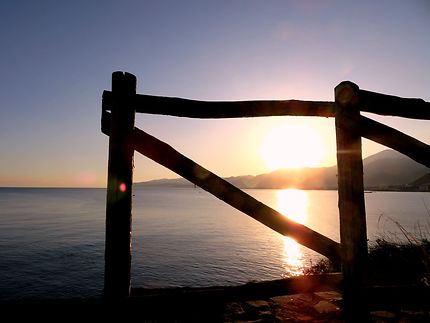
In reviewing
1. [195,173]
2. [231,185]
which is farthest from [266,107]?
[195,173]

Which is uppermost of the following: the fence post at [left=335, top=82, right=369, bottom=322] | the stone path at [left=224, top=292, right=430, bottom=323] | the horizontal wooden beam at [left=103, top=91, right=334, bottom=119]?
the horizontal wooden beam at [left=103, top=91, right=334, bottom=119]

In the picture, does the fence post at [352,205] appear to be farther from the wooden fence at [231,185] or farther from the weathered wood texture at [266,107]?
the weathered wood texture at [266,107]

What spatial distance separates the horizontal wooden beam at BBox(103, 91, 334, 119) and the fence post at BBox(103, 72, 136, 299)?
0.42ft

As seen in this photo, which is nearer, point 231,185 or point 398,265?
point 231,185

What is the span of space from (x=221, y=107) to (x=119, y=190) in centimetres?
123

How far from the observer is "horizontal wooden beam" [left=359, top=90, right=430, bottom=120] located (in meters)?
2.96

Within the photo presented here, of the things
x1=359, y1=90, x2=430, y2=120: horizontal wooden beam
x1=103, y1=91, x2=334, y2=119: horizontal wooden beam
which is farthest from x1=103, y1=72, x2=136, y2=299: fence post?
x1=359, y1=90, x2=430, y2=120: horizontal wooden beam

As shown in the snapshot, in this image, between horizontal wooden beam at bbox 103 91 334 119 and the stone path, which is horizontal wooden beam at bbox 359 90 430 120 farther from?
the stone path

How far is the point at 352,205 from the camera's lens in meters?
2.84

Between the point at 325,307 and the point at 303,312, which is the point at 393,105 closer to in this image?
the point at 325,307

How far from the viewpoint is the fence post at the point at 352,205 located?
2.77m

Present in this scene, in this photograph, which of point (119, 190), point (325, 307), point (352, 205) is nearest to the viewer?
point (119, 190)

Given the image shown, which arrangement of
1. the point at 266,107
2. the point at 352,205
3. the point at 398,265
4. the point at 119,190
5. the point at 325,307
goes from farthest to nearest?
the point at 398,265
the point at 325,307
the point at 266,107
the point at 352,205
the point at 119,190

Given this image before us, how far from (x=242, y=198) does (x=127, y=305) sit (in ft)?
4.33
